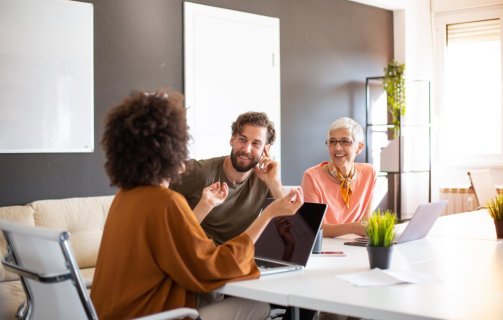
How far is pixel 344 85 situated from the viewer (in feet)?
22.4

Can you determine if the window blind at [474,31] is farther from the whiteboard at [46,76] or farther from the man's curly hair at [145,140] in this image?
the man's curly hair at [145,140]

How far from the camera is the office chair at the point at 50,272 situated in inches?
73.0

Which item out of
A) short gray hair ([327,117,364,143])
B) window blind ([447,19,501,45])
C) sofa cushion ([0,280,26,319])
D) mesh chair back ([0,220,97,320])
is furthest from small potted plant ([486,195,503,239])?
window blind ([447,19,501,45])

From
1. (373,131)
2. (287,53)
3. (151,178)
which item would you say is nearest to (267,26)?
(287,53)

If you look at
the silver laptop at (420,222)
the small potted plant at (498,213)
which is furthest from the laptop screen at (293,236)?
the small potted plant at (498,213)

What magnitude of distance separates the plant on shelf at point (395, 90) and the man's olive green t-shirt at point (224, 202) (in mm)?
3979

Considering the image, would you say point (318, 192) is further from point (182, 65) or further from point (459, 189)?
point (459, 189)

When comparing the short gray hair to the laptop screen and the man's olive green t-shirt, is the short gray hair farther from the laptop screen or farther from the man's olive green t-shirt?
the laptop screen

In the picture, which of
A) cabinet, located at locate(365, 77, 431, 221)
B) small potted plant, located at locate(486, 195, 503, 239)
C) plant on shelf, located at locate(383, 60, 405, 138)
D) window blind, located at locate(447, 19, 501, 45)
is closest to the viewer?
small potted plant, located at locate(486, 195, 503, 239)

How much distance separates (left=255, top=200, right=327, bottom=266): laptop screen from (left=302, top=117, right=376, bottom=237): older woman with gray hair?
860 millimetres

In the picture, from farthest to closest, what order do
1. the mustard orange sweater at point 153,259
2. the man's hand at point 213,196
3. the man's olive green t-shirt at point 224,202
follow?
the man's olive green t-shirt at point 224,202, the man's hand at point 213,196, the mustard orange sweater at point 153,259

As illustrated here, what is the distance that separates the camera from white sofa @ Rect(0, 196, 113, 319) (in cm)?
396

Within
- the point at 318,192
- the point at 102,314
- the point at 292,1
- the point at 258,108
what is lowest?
the point at 102,314

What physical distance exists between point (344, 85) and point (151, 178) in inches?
193
